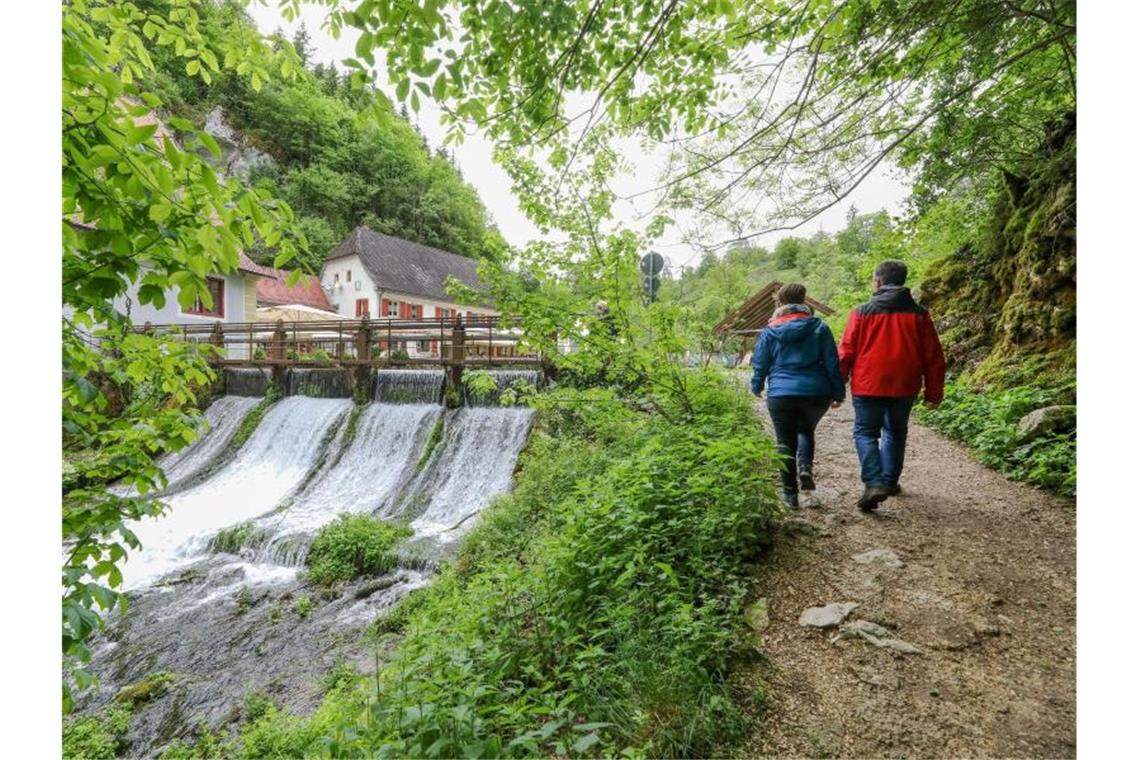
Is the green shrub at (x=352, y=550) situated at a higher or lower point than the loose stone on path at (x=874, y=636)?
lower

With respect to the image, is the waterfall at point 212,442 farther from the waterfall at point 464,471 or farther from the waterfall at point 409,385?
the waterfall at point 464,471

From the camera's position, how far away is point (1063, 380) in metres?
5.19

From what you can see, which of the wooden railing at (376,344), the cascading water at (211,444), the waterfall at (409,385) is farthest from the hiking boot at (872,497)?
the cascading water at (211,444)

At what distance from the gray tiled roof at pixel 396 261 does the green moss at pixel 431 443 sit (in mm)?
14447

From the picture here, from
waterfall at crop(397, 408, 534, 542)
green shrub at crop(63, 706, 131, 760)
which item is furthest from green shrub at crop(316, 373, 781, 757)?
waterfall at crop(397, 408, 534, 542)

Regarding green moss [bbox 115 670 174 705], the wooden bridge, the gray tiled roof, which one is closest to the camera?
green moss [bbox 115 670 174 705]

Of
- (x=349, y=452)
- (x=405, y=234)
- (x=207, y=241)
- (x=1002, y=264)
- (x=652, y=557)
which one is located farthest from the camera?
(x=405, y=234)

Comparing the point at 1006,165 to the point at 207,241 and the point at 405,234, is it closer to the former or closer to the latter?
the point at 207,241

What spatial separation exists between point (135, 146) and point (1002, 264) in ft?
31.1

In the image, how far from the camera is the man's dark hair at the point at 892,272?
11.4 ft

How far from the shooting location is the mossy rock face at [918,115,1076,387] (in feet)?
17.9

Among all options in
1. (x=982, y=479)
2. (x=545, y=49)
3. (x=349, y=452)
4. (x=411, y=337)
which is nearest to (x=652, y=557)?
(x=545, y=49)

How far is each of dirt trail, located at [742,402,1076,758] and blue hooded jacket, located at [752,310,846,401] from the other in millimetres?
939

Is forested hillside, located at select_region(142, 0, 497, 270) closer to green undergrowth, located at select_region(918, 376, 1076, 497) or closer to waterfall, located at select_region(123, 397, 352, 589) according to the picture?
waterfall, located at select_region(123, 397, 352, 589)
